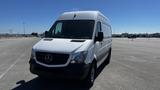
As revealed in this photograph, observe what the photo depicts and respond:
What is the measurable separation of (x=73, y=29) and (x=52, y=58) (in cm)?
180

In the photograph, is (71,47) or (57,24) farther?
(57,24)

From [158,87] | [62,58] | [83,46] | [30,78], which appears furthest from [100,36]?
[30,78]

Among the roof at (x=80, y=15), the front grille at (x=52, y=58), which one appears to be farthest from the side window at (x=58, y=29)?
the front grille at (x=52, y=58)

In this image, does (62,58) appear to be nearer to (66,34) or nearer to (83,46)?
(83,46)

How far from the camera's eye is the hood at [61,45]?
21.0ft

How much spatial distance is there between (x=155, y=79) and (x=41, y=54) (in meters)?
4.43

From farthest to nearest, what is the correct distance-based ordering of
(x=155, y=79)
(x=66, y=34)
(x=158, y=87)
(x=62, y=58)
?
(x=155, y=79)
(x=66, y=34)
(x=158, y=87)
(x=62, y=58)

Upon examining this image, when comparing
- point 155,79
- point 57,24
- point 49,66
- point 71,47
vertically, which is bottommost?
point 155,79

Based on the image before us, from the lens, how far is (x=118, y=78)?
8.29 metres

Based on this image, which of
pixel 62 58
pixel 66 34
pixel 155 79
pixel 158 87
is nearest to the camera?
pixel 62 58

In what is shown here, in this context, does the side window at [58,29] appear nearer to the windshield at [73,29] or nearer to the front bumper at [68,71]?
the windshield at [73,29]

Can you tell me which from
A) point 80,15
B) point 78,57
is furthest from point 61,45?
point 80,15

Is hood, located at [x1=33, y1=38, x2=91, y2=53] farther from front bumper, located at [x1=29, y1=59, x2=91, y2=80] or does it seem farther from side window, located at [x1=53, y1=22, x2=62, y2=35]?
side window, located at [x1=53, y1=22, x2=62, y2=35]

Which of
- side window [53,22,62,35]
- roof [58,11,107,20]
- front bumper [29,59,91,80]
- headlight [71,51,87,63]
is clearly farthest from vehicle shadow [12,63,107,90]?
roof [58,11,107,20]
